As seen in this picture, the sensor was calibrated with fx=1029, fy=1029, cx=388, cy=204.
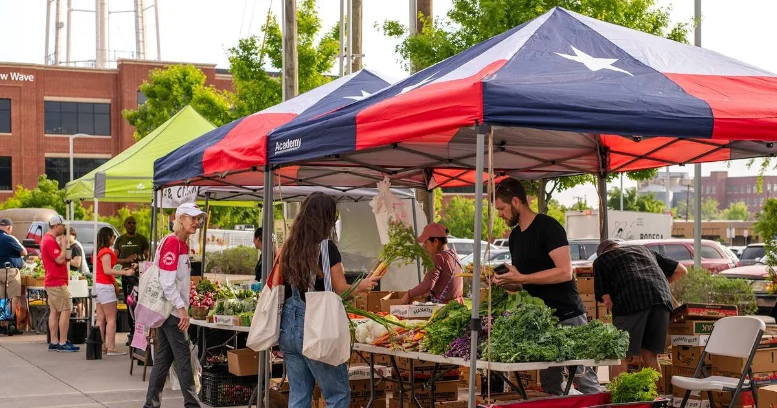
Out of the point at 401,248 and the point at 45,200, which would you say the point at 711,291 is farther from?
the point at 45,200

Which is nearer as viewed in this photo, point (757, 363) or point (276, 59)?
point (757, 363)

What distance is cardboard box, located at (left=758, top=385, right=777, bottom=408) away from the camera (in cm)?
742

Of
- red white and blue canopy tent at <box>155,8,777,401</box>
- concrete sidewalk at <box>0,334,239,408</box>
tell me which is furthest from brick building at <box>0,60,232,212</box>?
red white and blue canopy tent at <box>155,8,777,401</box>

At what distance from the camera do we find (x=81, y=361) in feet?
49.0

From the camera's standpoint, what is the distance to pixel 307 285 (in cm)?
691

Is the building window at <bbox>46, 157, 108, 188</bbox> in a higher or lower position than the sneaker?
higher

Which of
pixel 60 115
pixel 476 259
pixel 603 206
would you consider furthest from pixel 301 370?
pixel 60 115

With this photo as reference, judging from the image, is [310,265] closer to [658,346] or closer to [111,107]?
[658,346]

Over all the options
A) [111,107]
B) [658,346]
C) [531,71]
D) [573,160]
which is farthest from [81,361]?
[111,107]

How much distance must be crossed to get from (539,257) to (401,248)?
7.48 feet

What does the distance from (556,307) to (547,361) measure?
1.00 metres

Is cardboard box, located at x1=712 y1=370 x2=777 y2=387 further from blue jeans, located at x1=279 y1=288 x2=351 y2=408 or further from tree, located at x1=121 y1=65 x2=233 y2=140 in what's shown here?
tree, located at x1=121 y1=65 x2=233 y2=140

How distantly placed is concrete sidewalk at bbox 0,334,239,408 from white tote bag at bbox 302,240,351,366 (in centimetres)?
474

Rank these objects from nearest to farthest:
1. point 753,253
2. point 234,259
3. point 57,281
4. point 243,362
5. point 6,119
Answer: point 243,362 < point 57,281 < point 753,253 < point 234,259 < point 6,119
